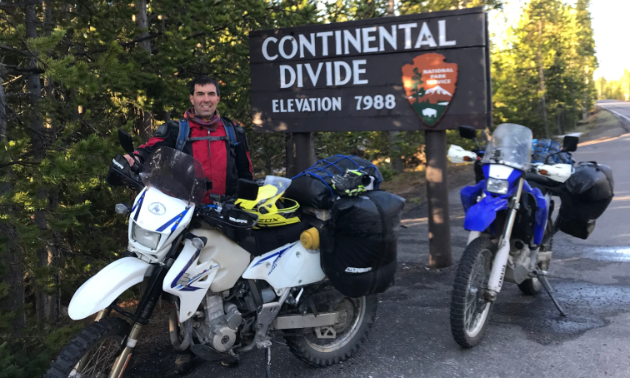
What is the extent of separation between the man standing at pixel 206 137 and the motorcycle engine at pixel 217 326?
79 centimetres

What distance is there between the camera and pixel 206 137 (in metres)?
3.89

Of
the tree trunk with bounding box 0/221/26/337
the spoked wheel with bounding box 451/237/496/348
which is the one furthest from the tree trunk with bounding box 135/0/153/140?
the spoked wheel with bounding box 451/237/496/348

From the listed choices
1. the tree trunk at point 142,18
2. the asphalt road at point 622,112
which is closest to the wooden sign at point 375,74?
the tree trunk at point 142,18

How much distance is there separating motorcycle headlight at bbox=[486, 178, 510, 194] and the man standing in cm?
210

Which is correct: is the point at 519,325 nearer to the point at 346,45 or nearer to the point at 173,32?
the point at 346,45

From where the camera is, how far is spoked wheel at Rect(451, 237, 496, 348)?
12.8 feet

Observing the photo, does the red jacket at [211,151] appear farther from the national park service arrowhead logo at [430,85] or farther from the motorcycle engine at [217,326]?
the national park service arrowhead logo at [430,85]

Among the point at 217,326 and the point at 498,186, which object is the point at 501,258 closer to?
the point at 498,186

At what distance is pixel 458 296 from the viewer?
12.7 ft

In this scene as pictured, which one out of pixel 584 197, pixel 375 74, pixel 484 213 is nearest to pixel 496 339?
pixel 484 213

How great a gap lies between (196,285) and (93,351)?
0.66 metres

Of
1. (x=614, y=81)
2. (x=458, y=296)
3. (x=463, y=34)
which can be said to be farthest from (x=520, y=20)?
(x=614, y=81)

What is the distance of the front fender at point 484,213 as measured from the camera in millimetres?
4086

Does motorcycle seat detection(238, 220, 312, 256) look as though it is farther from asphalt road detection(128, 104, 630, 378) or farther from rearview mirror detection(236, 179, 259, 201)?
asphalt road detection(128, 104, 630, 378)
